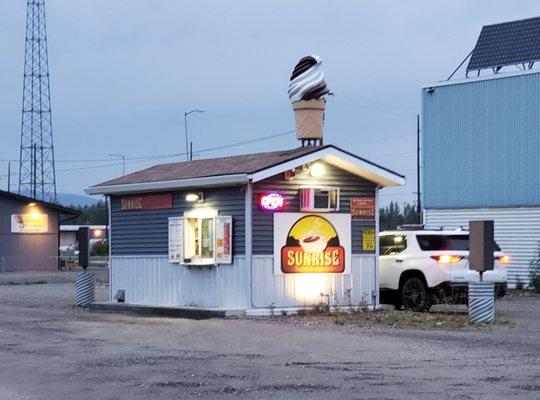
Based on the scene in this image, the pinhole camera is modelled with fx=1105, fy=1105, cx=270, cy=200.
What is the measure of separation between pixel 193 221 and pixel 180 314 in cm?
214

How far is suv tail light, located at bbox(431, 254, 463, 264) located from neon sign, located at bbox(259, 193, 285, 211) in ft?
12.2

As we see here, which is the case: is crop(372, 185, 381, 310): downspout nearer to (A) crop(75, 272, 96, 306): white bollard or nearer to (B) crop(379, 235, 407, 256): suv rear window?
(B) crop(379, 235, 407, 256): suv rear window

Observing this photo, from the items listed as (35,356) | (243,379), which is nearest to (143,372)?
(243,379)

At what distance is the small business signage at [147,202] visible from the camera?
25.2 meters

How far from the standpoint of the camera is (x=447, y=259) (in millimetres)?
24203

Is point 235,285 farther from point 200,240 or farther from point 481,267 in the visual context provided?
point 481,267

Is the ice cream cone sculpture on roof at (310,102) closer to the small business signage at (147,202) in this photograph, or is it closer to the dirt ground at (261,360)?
the small business signage at (147,202)

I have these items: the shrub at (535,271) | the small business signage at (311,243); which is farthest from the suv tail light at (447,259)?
the shrub at (535,271)

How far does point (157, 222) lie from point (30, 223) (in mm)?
40095

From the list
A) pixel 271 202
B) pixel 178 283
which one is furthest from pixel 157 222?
pixel 271 202

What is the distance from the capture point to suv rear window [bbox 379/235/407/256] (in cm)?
2531

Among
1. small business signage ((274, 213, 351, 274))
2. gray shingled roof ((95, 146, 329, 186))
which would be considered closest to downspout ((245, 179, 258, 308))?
gray shingled roof ((95, 146, 329, 186))

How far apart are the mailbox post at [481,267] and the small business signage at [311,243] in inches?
132

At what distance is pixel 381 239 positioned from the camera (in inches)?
1037
